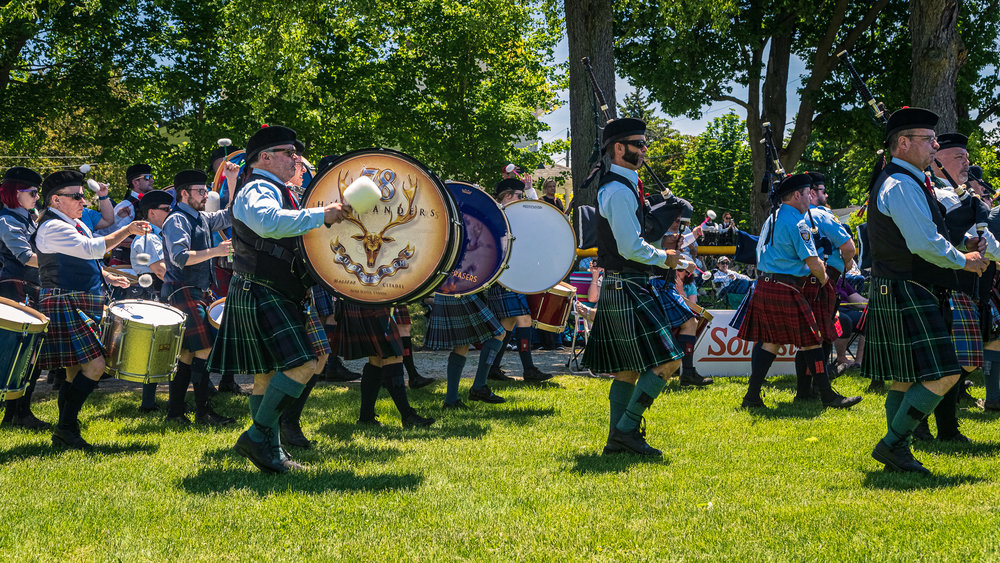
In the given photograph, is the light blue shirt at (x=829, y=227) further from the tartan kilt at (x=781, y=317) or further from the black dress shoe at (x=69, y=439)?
the black dress shoe at (x=69, y=439)

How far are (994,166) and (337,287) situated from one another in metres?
18.8

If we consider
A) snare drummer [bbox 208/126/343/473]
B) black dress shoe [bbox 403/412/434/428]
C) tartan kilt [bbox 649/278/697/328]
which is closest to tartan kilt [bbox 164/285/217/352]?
black dress shoe [bbox 403/412/434/428]

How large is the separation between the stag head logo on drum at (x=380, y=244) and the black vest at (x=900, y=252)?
2.28 m

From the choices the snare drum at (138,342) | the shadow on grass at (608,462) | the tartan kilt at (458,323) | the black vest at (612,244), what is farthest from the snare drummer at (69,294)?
the shadow on grass at (608,462)

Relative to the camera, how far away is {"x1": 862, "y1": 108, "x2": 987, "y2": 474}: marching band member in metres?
4.04

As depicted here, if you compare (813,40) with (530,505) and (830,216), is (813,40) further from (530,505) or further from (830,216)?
(530,505)

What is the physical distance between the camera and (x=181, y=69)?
16.0 m

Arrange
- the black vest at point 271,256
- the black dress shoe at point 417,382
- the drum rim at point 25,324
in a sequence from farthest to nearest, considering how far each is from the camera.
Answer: the black dress shoe at point 417,382 < the drum rim at point 25,324 < the black vest at point 271,256

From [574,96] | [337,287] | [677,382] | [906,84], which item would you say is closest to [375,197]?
[337,287]

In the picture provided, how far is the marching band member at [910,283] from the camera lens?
404 centimetres

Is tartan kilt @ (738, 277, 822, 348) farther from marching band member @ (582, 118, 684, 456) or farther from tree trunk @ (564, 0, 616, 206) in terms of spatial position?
tree trunk @ (564, 0, 616, 206)

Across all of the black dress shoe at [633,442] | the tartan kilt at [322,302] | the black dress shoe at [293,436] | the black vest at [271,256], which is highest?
the black vest at [271,256]

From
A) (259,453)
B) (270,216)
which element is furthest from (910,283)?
(259,453)

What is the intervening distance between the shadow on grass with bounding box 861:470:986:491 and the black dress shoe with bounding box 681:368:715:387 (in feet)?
11.6
